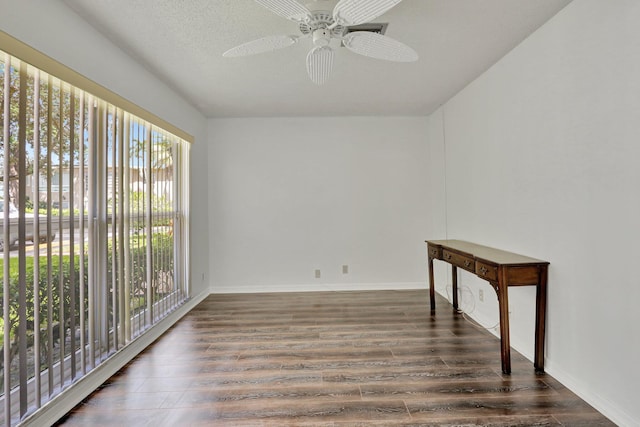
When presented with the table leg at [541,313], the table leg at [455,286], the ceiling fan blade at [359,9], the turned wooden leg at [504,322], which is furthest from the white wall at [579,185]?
the ceiling fan blade at [359,9]

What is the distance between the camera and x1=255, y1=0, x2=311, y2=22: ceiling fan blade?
1422mm

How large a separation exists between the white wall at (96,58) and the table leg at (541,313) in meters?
3.31

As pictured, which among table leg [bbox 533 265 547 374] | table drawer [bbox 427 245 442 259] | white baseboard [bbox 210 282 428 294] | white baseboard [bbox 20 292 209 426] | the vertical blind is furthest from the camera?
white baseboard [bbox 210 282 428 294]

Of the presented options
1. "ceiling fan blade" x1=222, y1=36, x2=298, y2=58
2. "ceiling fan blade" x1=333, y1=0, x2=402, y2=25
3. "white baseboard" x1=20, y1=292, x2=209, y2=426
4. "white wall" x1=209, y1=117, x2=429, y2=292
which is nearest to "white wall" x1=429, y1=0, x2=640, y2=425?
"ceiling fan blade" x1=333, y1=0, x2=402, y2=25

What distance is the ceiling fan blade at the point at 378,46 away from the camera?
5.77ft

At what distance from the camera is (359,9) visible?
1.42 metres

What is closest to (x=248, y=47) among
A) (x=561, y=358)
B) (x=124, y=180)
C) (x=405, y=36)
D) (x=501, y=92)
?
(x=405, y=36)

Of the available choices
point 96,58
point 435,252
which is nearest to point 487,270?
point 435,252

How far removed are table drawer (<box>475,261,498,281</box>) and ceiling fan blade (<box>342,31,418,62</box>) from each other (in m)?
1.53

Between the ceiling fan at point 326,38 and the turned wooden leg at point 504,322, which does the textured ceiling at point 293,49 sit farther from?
the turned wooden leg at point 504,322

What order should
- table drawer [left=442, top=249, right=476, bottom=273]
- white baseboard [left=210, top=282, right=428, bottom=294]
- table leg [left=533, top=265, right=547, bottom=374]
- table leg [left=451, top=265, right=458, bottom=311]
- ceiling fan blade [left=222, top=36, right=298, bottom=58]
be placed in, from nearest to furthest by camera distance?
ceiling fan blade [left=222, top=36, right=298, bottom=58] < table leg [left=533, top=265, right=547, bottom=374] < table drawer [left=442, top=249, right=476, bottom=273] < table leg [left=451, top=265, right=458, bottom=311] < white baseboard [left=210, top=282, right=428, bottom=294]

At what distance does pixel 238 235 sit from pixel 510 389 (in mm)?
3413

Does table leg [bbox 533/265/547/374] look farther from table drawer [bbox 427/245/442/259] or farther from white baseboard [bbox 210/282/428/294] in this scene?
white baseboard [bbox 210/282/428/294]

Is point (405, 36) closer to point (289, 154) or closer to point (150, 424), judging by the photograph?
point (289, 154)
